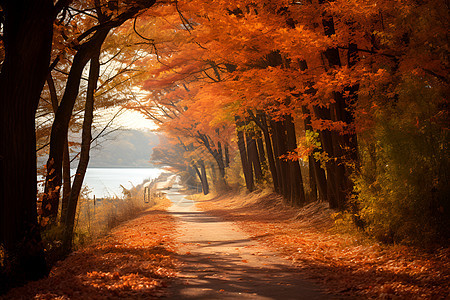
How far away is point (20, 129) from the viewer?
6.03 meters

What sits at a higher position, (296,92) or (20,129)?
(296,92)

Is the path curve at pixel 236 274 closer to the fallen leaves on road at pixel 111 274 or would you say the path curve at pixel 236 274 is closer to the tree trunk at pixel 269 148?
the fallen leaves on road at pixel 111 274

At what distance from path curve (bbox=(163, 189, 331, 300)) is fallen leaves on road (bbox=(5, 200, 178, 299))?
360mm

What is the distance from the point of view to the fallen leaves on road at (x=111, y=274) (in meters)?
5.32

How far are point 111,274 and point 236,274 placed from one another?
6.52 feet

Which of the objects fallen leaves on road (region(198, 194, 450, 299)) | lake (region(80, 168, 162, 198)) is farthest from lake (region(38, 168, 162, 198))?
fallen leaves on road (region(198, 194, 450, 299))

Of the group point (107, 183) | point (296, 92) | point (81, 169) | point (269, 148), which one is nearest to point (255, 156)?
point (269, 148)

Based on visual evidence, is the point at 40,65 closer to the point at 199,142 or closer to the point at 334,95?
the point at 334,95

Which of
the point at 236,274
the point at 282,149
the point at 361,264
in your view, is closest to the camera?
the point at 236,274

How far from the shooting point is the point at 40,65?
20.4ft

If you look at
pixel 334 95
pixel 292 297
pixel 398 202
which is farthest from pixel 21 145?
pixel 334 95

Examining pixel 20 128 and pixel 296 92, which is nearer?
pixel 20 128

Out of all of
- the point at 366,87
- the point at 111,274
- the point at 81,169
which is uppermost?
the point at 366,87

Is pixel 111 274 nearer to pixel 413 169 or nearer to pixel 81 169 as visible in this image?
pixel 81 169
